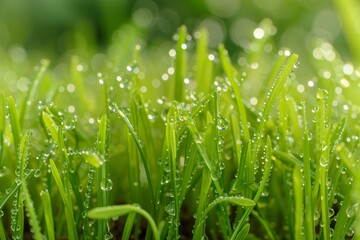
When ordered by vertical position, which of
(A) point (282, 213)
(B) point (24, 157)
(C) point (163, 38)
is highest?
(C) point (163, 38)

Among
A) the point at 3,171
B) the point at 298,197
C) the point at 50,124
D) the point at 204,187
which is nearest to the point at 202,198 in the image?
the point at 204,187

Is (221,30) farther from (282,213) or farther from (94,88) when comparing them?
(282,213)

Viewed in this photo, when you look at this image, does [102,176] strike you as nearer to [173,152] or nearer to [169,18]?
[173,152]

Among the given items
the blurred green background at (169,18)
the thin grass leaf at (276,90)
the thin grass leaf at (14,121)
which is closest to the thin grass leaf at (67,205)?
the thin grass leaf at (14,121)

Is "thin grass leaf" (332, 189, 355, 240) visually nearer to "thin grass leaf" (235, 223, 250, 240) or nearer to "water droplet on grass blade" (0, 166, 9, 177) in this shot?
"thin grass leaf" (235, 223, 250, 240)

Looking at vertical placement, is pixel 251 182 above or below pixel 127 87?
below

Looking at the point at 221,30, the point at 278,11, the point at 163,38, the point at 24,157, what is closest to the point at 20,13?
the point at 163,38

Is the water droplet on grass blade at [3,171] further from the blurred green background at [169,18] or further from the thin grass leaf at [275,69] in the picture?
the blurred green background at [169,18]
